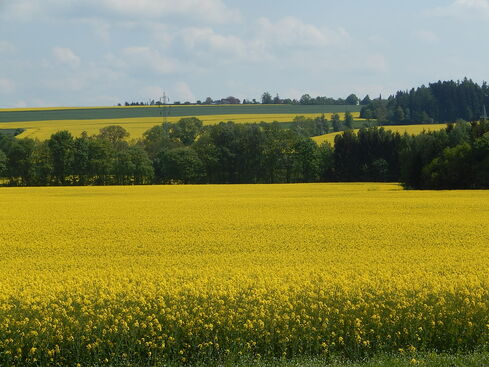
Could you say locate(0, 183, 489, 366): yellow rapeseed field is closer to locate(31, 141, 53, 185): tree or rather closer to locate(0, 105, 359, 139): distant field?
locate(31, 141, 53, 185): tree

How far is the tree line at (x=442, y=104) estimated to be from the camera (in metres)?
165

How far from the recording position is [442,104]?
17062cm

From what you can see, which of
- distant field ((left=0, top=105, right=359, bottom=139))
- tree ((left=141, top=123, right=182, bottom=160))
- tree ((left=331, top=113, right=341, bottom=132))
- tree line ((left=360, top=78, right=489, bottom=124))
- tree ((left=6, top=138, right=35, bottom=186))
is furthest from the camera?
tree line ((left=360, top=78, right=489, bottom=124))

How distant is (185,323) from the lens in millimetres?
11688

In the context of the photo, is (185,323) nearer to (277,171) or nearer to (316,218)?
(316,218)

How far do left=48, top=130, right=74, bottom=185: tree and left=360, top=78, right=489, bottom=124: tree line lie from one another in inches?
3734

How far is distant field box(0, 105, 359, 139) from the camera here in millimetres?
152875

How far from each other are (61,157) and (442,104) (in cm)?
11556

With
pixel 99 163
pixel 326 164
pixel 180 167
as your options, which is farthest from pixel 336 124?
pixel 99 163

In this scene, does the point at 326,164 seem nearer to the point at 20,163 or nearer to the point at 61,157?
the point at 61,157

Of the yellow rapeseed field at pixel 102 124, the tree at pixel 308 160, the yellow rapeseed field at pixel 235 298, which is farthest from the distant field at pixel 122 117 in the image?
the yellow rapeseed field at pixel 235 298

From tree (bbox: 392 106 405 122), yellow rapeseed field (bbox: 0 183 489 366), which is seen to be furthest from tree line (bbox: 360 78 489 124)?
yellow rapeseed field (bbox: 0 183 489 366)

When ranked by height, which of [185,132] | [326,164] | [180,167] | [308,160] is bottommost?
[326,164]

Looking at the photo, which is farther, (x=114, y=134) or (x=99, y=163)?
(x=114, y=134)
